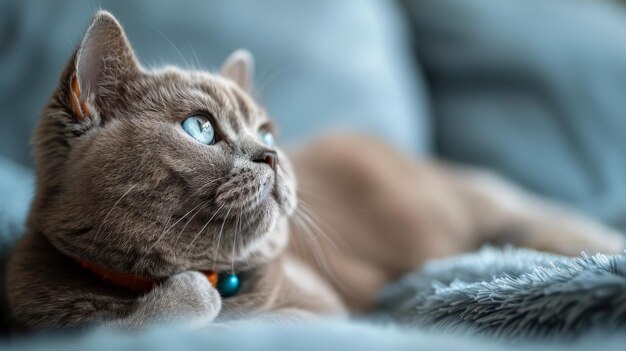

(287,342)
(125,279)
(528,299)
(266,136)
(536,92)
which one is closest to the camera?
(287,342)

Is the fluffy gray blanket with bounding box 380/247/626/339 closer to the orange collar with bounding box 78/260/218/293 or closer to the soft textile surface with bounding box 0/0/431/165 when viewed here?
the orange collar with bounding box 78/260/218/293

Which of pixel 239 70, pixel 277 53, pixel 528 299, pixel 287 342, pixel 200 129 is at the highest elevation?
pixel 277 53

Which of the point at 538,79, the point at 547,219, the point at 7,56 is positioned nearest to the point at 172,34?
the point at 7,56

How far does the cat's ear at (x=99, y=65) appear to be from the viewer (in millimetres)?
851

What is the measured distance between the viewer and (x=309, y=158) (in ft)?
5.34

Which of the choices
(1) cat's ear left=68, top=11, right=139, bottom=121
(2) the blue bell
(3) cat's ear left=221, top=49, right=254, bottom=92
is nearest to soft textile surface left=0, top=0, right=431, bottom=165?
(3) cat's ear left=221, top=49, right=254, bottom=92

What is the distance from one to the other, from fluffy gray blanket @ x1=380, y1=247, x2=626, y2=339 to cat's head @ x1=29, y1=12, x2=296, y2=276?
0.31 meters

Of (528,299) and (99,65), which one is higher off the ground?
(99,65)

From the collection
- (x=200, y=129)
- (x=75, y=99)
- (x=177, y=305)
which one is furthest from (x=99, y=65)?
(x=177, y=305)

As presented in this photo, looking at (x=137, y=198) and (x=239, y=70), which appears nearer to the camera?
(x=137, y=198)

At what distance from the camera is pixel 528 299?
71 centimetres

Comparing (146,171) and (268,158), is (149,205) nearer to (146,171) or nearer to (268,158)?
(146,171)

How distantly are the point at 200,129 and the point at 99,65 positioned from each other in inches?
7.9

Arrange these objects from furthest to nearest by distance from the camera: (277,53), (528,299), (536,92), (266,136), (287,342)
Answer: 1. (536,92)
2. (277,53)
3. (266,136)
4. (528,299)
5. (287,342)
